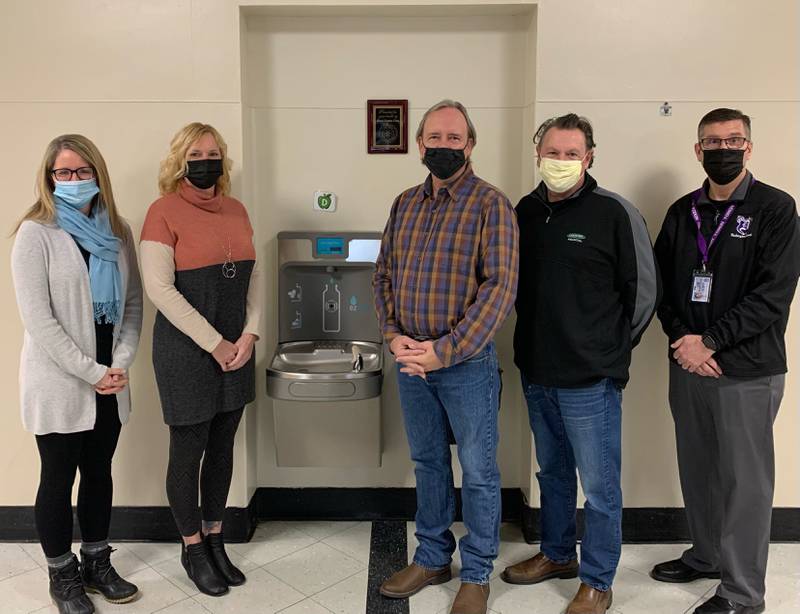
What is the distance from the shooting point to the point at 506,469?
3156 mm

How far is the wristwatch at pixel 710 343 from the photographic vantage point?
232 cm

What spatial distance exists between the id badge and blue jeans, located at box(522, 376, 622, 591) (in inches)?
16.7

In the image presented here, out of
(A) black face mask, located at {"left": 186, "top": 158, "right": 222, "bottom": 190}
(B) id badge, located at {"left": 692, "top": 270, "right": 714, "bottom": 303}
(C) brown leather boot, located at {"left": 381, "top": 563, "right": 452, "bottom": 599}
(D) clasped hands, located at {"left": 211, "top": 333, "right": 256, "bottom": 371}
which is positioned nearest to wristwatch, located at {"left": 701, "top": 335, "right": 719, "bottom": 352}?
(B) id badge, located at {"left": 692, "top": 270, "right": 714, "bottom": 303}

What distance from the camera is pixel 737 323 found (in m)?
2.29

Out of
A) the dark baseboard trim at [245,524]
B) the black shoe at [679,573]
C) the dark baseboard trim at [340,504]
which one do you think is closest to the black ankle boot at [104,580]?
the dark baseboard trim at [245,524]

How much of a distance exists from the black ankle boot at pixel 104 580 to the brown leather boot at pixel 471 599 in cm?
115

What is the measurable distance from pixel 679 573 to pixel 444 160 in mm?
1768

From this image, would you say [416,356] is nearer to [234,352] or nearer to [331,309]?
[234,352]

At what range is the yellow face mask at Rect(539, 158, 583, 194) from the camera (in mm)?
2230

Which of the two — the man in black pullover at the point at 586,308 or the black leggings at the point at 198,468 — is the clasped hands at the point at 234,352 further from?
the man in black pullover at the point at 586,308

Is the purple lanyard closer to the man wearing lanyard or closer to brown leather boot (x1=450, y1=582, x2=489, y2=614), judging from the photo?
the man wearing lanyard

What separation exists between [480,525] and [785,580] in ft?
4.09

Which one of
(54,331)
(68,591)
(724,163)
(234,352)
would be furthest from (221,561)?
(724,163)

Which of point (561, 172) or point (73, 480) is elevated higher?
point (561, 172)
